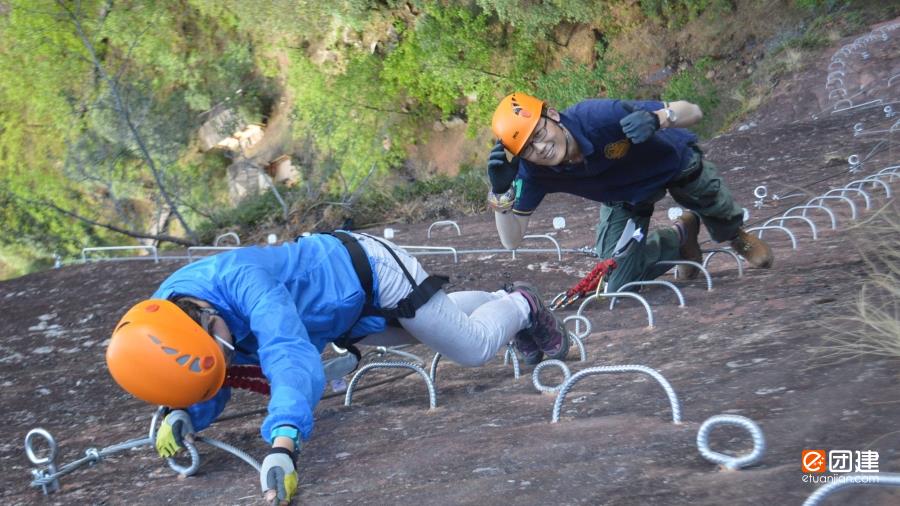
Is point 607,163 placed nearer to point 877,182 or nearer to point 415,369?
point 415,369

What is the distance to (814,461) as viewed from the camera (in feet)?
7.09

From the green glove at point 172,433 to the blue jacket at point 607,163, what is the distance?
2.12 meters

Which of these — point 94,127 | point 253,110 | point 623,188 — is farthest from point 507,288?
point 253,110

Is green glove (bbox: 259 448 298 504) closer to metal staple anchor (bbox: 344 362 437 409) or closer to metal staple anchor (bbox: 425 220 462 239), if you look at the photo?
metal staple anchor (bbox: 344 362 437 409)

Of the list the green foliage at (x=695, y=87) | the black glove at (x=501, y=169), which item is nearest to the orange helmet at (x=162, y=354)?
the black glove at (x=501, y=169)

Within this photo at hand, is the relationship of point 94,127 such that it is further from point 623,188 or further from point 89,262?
point 623,188

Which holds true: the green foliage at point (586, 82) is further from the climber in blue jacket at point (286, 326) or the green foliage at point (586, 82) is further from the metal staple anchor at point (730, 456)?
the metal staple anchor at point (730, 456)

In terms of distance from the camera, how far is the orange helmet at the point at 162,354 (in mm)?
2885

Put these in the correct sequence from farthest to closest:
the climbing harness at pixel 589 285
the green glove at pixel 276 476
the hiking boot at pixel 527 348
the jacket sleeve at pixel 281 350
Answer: the climbing harness at pixel 589 285, the hiking boot at pixel 527 348, the jacket sleeve at pixel 281 350, the green glove at pixel 276 476

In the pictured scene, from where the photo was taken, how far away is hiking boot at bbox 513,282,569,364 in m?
4.00

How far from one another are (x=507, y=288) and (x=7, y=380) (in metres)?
3.36

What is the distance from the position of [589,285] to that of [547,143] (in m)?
1.53

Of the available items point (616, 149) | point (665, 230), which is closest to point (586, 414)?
point (616, 149)

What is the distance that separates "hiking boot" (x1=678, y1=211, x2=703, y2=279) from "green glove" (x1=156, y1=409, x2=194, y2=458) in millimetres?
3405
